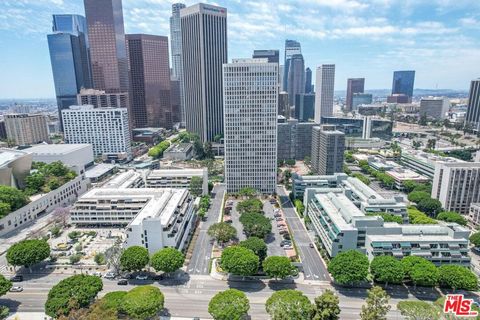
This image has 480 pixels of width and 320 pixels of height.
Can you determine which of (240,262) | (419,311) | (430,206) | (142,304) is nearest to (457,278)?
(419,311)

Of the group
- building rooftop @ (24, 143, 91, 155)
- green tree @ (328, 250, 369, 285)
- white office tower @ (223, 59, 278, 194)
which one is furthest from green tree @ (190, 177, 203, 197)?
building rooftop @ (24, 143, 91, 155)

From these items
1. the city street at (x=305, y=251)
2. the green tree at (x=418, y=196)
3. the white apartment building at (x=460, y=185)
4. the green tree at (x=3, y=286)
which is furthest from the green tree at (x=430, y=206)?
the green tree at (x=3, y=286)

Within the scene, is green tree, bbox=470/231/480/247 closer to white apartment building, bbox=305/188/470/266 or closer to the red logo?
white apartment building, bbox=305/188/470/266

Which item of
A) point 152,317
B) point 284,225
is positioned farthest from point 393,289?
point 152,317

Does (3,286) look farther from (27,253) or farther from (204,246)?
(204,246)

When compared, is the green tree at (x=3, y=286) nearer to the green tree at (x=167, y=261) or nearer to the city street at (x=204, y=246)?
the green tree at (x=167, y=261)

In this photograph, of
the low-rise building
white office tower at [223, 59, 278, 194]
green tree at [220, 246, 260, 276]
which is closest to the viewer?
green tree at [220, 246, 260, 276]

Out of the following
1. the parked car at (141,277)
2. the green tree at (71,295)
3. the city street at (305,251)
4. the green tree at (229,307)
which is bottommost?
the city street at (305,251)
